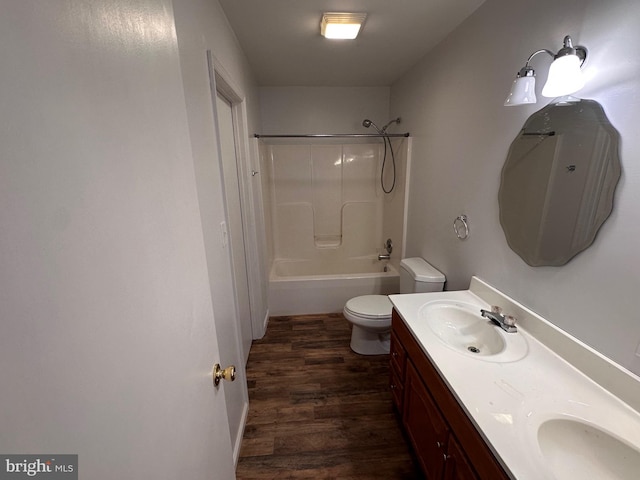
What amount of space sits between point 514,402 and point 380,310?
1295mm

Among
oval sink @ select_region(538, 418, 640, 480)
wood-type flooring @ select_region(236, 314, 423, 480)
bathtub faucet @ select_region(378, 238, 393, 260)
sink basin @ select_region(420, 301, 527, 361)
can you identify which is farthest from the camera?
bathtub faucet @ select_region(378, 238, 393, 260)

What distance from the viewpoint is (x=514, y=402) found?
2.90 ft

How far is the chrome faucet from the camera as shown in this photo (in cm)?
126

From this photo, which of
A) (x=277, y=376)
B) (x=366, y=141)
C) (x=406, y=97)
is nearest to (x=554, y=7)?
(x=406, y=97)

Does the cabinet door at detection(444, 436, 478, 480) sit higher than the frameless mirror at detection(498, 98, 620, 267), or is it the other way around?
the frameless mirror at detection(498, 98, 620, 267)

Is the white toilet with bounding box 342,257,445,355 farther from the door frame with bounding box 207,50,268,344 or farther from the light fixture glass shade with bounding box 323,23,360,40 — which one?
the light fixture glass shade with bounding box 323,23,360,40

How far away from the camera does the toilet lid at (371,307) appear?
213 cm

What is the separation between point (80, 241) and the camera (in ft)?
1.21

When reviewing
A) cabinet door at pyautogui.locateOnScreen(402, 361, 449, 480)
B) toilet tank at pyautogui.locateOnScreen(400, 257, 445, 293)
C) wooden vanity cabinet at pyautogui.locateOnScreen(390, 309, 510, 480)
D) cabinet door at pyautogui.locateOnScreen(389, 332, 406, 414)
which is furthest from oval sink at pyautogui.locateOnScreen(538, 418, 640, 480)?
toilet tank at pyautogui.locateOnScreen(400, 257, 445, 293)

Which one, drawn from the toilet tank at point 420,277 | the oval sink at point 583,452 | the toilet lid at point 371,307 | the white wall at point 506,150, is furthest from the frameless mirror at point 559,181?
the toilet lid at point 371,307

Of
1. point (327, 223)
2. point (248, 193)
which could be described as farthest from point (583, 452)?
point (327, 223)

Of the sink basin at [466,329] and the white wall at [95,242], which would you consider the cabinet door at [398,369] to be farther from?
the white wall at [95,242]

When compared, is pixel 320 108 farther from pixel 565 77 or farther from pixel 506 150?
pixel 565 77

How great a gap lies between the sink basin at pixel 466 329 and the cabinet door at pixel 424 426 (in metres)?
0.25
